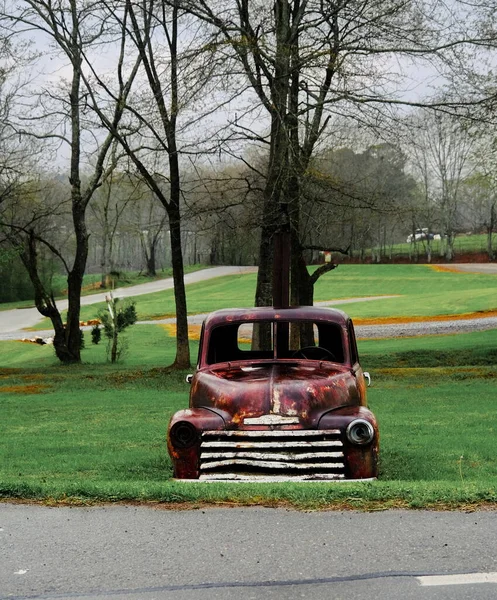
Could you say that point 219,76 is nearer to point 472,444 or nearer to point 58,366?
point 472,444

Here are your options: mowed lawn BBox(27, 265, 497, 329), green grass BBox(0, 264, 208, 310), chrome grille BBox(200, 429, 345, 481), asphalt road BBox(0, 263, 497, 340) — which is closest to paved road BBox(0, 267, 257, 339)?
asphalt road BBox(0, 263, 497, 340)

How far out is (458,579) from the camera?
4785 mm

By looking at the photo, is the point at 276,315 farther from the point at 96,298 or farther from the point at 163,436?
the point at 96,298

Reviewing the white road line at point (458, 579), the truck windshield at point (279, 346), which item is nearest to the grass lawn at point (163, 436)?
the truck windshield at point (279, 346)

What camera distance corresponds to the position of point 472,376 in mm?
22375

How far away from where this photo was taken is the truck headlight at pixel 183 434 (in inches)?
303

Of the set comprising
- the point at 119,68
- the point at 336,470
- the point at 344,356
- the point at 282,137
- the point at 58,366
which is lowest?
the point at 58,366

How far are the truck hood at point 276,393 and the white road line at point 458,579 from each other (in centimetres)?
285

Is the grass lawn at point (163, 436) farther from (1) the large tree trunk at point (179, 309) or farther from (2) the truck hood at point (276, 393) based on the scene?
(1) the large tree trunk at point (179, 309)

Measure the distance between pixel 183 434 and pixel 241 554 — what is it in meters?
2.50

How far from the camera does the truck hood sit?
7625 mm

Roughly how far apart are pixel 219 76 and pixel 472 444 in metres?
11.7

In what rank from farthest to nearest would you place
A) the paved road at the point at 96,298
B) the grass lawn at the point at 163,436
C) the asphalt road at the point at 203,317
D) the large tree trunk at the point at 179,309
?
1. the paved road at the point at 96,298
2. the asphalt road at the point at 203,317
3. the large tree trunk at the point at 179,309
4. the grass lawn at the point at 163,436

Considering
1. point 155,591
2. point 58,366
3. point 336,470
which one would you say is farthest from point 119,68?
point 155,591
